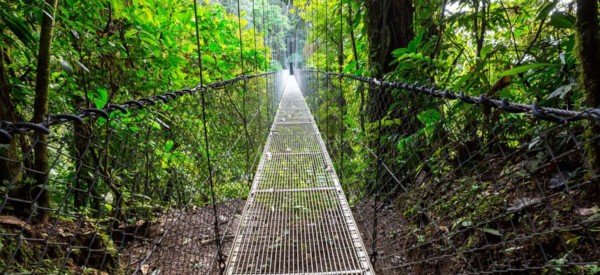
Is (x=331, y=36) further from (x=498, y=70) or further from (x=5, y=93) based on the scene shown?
(x=5, y=93)

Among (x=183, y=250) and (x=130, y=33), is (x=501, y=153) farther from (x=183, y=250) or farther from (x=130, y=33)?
(x=130, y=33)

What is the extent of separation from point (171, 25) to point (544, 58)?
71.0 inches

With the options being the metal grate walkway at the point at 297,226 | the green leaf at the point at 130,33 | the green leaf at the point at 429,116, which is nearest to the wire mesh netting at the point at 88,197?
the metal grate walkway at the point at 297,226

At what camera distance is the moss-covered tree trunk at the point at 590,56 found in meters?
0.70

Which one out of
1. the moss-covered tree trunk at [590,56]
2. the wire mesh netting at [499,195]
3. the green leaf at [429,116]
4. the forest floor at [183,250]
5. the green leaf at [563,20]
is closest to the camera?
the wire mesh netting at [499,195]

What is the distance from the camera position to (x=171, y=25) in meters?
1.93

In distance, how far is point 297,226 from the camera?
154cm

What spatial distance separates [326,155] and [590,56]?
1.83 meters

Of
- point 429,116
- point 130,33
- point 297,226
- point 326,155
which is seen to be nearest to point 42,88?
point 130,33

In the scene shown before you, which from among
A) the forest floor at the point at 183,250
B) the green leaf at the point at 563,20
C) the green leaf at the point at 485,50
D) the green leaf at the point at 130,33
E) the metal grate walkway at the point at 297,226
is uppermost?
the green leaf at the point at 130,33

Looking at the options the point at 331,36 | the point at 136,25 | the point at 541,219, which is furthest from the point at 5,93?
the point at 331,36

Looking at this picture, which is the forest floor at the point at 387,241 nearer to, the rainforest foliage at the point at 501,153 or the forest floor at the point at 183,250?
the rainforest foliage at the point at 501,153

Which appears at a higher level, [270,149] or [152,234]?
[270,149]

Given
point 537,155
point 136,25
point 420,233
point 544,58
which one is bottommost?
point 420,233
